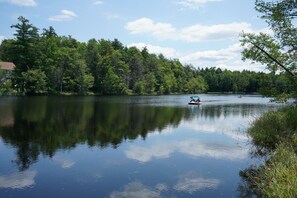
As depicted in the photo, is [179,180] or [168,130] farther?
[168,130]

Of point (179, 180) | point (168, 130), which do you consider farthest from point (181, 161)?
point (168, 130)

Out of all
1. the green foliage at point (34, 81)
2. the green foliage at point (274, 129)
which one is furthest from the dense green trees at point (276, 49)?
the green foliage at point (34, 81)

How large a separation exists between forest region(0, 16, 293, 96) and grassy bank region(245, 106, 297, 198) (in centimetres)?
6207

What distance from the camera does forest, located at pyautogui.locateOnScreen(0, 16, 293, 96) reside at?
279 feet

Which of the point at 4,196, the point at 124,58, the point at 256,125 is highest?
the point at 124,58

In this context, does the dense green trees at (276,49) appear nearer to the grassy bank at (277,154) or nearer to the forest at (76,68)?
the grassy bank at (277,154)

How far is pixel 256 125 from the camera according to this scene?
2194 cm

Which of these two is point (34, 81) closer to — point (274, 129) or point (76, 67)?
point (76, 67)

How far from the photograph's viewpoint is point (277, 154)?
43.3 feet

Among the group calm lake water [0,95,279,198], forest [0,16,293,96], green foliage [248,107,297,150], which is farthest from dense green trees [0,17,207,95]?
green foliage [248,107,297,150]

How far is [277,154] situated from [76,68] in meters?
88.5

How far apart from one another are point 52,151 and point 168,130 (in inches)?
495

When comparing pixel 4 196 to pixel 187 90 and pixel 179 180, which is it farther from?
pixel 187 90

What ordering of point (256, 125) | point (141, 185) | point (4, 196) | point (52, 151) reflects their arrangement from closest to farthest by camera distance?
point (4, 196) → point (141, 185) → point (52, 151) → point (256, 125)
